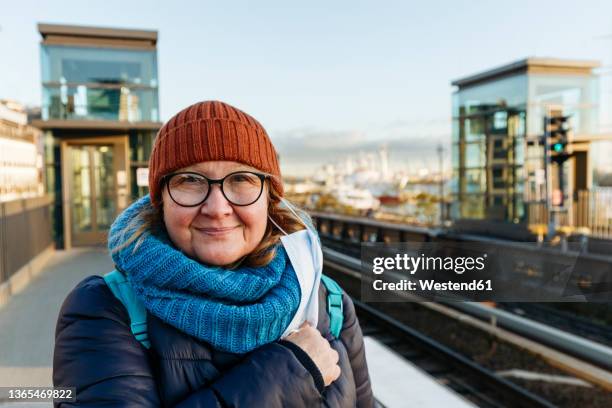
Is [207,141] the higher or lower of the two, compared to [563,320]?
higher

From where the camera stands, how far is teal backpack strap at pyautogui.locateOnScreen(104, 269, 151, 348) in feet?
4.50

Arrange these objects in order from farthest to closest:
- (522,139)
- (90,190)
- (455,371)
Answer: (522,139)
(90,190)
(455,371)

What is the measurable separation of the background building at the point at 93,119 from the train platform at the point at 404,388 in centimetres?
1018

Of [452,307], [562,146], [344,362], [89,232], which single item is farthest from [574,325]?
[89,232]

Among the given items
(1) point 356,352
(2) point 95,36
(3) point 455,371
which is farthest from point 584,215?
(1) point 356,352

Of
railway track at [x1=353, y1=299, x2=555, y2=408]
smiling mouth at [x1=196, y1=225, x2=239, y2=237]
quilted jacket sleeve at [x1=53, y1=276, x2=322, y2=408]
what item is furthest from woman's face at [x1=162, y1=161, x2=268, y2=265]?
railway track at [x1=353, y1=299, x2=555, y2=408]

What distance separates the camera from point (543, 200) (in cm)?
1516

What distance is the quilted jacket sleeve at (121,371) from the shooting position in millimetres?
1261

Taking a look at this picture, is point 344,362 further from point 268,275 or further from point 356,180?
point 356,180

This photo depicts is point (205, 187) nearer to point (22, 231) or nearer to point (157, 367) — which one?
point (157, 367)

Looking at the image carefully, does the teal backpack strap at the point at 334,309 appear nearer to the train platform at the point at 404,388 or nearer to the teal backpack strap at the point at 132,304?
the teal backpack strap at the point at 132,304

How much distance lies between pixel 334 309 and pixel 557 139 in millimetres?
13709

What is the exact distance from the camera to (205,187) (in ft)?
5.13

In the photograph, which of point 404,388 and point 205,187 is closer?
point 205,187
